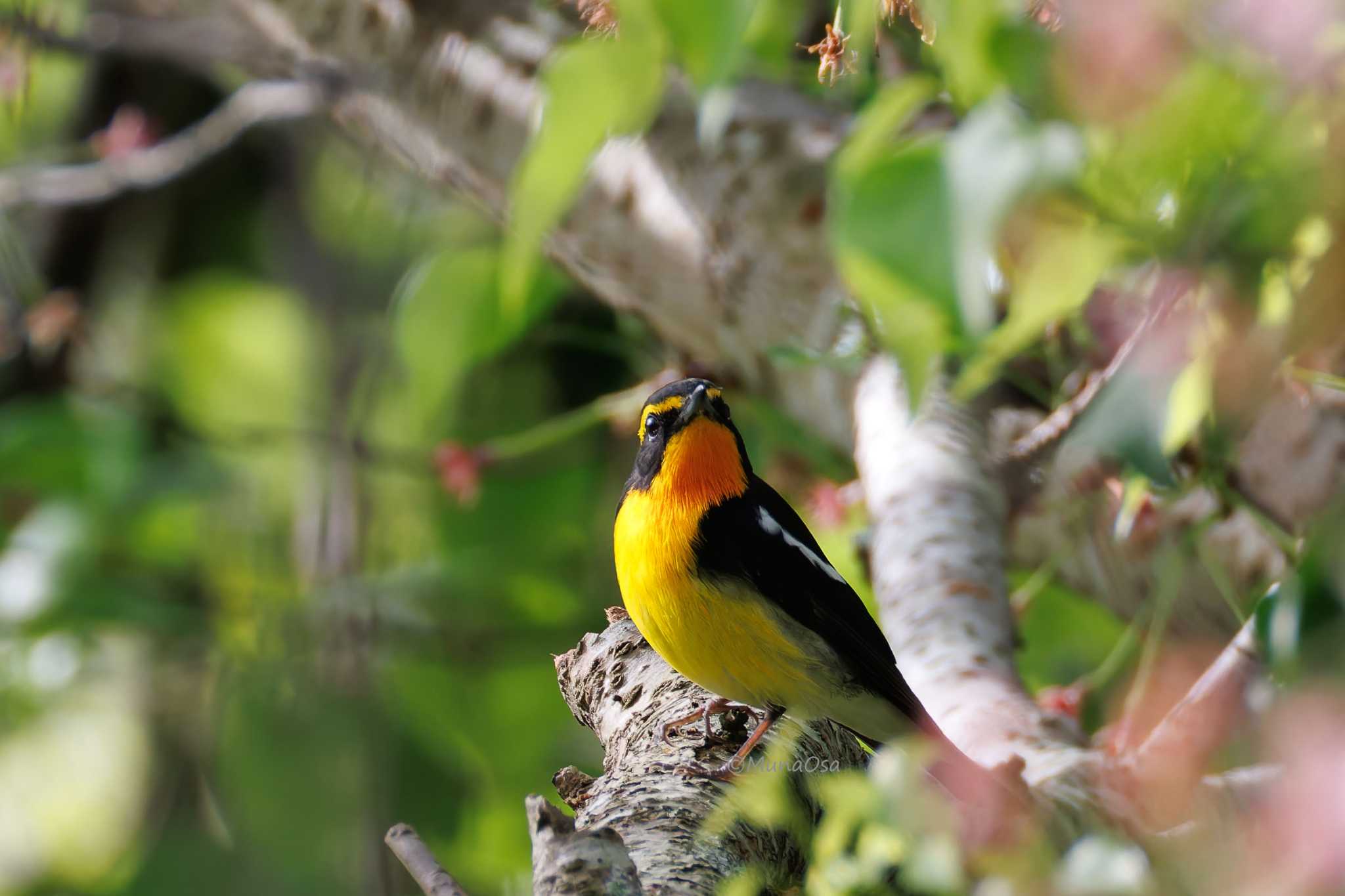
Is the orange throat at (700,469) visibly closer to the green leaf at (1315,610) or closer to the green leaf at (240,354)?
the green leaf at (1315,610)

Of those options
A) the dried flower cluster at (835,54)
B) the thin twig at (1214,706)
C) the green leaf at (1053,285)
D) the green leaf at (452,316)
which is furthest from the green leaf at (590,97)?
the green leaf at (452,316)


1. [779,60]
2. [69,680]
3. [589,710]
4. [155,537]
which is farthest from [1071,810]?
[69,680]

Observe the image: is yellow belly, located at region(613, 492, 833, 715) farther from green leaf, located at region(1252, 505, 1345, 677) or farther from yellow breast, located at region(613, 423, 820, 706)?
green leaf, located at region(1252, 505, 1345, 677)

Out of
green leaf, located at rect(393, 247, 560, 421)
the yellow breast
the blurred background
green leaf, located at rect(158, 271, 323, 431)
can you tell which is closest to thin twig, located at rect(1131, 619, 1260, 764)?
the blurred background

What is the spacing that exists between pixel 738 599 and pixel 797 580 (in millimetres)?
149

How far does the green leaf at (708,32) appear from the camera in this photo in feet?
5.11

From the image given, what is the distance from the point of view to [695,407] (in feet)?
9.11

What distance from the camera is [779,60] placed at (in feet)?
9.82

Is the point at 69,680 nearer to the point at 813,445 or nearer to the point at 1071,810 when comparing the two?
the point at 813,445

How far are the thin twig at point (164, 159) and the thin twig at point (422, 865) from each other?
12.0 ft

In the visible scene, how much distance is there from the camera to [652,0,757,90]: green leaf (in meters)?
1.56

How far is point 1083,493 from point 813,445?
0.88m

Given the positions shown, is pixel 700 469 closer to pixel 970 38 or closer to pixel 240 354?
pixel 970 38

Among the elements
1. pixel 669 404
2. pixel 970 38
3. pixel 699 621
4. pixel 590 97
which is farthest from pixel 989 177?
pixel 669 404
